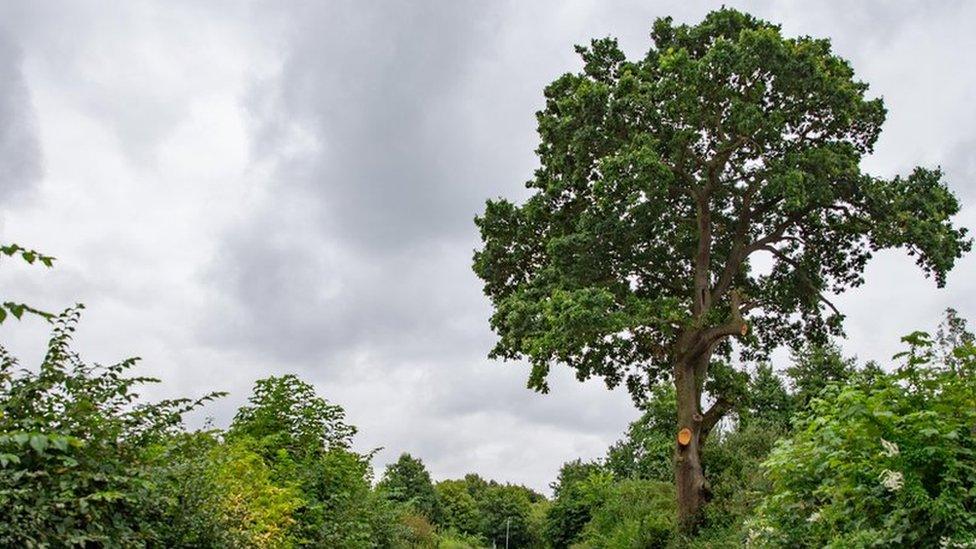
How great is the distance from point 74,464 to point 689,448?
16411 millimetres

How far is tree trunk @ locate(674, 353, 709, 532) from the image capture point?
18344mm

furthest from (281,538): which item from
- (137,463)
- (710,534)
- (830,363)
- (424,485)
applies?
(424,485)

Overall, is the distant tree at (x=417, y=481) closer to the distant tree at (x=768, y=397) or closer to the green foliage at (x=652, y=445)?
the green foliage at (x=652, y=445)

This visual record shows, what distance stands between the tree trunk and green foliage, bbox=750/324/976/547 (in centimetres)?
1246

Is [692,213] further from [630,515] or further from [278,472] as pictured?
[278,472]

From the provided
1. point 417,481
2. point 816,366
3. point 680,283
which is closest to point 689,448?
point 680,283

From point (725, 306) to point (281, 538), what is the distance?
50.3ft

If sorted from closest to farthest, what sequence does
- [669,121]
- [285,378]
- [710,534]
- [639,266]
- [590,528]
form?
[285,378], [710,534], [669,121], [639,266], [590,528]

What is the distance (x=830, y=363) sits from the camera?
101 feet

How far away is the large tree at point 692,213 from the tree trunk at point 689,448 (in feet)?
0.17

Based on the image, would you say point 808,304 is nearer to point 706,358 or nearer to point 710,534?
point 706,358

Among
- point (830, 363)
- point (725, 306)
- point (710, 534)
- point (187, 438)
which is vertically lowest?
point (187, 438)

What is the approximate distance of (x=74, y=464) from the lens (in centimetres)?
410

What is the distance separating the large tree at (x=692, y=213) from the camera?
56.7 ft
